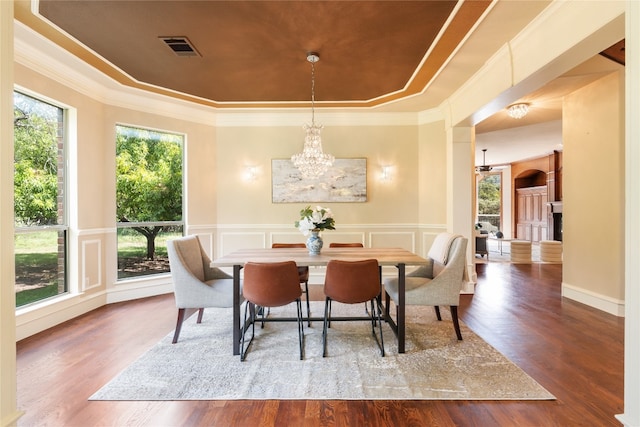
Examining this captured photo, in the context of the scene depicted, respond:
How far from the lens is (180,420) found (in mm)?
1914

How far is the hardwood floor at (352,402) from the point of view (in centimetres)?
192

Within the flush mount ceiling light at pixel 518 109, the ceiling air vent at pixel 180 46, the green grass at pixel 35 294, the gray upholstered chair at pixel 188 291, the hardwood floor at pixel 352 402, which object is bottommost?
the hardwood floor at pixel 352 402

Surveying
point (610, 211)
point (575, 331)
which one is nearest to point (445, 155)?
point (610, 211)

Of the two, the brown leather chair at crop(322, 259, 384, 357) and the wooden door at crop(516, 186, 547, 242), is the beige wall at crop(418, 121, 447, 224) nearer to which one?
the brown leather chair at crop(322, 259, 384, 357)

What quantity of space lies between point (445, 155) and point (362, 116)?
160 cm

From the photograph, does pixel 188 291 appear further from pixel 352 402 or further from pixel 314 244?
pixel 352 402

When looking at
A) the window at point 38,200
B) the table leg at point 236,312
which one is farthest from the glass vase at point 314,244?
the window at point 38,200

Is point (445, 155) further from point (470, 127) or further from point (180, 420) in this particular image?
point (180, 420)

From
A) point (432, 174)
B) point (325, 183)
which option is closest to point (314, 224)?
point (325, 183)

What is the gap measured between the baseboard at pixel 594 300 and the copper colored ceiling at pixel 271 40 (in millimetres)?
3631

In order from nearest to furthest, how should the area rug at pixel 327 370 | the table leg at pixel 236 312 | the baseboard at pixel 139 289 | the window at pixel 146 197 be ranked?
the area rug at pixel 327 370 → the table leg at pixel 236 312 → the baseboard at pixel 139 289 → the window at pixel 146 197

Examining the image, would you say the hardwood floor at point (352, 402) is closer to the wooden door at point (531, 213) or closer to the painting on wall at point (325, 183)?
the painting on wall at point (325, 183)

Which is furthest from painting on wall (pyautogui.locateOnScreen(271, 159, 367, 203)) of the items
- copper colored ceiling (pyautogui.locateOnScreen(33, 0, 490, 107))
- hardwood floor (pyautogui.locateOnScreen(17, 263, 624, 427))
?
hardwood floor (pyautogui.locateOnScreen(17, 263, 624, 427))

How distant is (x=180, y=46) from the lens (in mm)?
3277
